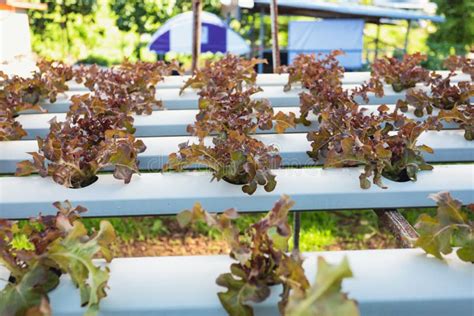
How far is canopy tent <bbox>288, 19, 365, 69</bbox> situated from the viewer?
42.8 feet

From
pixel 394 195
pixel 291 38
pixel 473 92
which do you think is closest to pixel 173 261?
pixel 394 195

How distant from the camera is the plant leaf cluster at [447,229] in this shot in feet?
4.53

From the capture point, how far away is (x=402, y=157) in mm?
1937

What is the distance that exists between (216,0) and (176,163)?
50.3 ft

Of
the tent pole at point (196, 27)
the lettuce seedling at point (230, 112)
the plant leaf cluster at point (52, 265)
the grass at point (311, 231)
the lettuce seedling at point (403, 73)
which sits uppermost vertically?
the tent pole at point (196, 27)

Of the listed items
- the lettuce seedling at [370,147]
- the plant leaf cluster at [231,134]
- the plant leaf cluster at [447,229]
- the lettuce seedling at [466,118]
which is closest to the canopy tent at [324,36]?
the plant leaf cluster at [231,134]

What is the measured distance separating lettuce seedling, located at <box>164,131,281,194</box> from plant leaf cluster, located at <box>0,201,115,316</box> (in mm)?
592

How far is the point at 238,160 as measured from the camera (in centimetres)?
180

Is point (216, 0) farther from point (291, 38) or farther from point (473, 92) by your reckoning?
point (473, 92)

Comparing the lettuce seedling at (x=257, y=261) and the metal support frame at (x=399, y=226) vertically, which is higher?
the lettuce seedling at (x=257, y=261)

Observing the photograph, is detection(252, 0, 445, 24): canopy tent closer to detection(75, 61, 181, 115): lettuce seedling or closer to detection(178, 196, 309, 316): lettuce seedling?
detection(75, 61, 181, 115): lettuce seedling

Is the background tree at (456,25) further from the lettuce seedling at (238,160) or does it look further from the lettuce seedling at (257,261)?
the lettuce seedling at (257,261)

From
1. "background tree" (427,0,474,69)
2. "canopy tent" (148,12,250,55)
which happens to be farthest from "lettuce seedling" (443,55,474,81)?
"background tree" (427,0,474,69)

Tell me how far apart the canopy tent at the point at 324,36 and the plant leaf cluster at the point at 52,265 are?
12.1 metres
